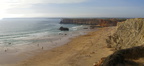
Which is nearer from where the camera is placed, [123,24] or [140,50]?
[140,50]

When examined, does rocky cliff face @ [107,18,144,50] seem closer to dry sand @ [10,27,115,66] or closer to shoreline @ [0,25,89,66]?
dry sand @ [10,27,115,66]

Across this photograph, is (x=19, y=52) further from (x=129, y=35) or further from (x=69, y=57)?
(x=129, y=35)

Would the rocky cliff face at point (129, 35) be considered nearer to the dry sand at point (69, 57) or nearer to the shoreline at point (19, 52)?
the dry sand at point (69, 57)

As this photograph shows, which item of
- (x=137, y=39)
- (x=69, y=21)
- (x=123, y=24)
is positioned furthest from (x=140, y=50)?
(x=69, y=21)

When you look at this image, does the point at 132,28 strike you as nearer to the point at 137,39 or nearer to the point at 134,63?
the point at 137,39

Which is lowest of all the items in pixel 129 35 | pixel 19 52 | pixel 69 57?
pixel 19 52

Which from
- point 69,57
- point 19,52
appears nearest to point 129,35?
point 69,57

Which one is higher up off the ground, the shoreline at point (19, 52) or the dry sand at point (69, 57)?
the dry sand at point (69, 57)

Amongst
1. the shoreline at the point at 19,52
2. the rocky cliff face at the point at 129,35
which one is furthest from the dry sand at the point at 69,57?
the rocky cliff face at the point at 129,35
